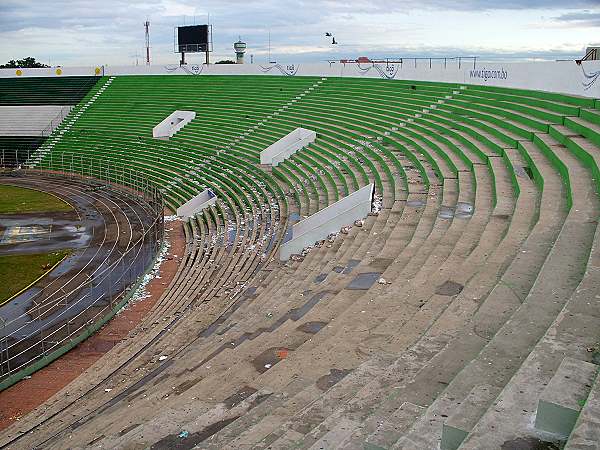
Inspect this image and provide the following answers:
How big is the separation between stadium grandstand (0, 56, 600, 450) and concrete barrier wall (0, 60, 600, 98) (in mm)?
174

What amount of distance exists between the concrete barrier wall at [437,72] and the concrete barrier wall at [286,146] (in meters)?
6.56

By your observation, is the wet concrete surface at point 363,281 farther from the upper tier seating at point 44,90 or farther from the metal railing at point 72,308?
the upper tier seating at point 44,90

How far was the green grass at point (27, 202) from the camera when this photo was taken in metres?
24.7

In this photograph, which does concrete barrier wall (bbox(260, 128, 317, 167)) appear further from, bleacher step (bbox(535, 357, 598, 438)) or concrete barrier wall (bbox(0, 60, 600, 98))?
bleacher step (bbox(535, 357, 598, 438))

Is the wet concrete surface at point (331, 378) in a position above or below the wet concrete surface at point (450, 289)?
below

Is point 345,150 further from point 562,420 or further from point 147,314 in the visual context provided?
point 562,420

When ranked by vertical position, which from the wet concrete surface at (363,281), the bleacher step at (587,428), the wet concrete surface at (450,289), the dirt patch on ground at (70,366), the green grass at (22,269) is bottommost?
the dirt patch on ground at (70,366)

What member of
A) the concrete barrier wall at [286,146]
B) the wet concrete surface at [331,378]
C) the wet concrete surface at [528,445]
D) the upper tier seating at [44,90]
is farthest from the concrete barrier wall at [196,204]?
the upper tier seating at [44,90]

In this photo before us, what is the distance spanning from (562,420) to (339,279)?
21.0ft

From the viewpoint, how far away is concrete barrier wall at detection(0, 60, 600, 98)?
16688mm

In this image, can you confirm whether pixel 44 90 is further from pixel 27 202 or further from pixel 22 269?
→ pixel 22 269

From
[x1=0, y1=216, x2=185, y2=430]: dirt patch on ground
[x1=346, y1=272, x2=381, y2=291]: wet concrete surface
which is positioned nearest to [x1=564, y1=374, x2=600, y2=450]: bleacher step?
[x1=346, y1=272, x2=381, y2=291]: wet concrete surface

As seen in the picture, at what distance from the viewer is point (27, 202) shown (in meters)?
26.0

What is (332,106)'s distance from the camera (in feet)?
95.8
